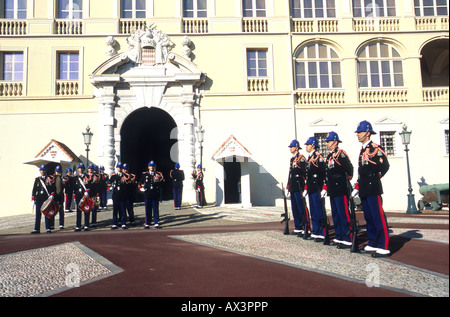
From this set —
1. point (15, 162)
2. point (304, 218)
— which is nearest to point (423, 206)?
point (304, 218)

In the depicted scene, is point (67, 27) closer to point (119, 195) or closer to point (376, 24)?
point (119, 195)

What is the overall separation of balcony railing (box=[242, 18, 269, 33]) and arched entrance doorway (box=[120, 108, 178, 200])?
713 centimetres

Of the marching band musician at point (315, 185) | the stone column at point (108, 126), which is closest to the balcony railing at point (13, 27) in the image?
the stone column at point (108, 126)

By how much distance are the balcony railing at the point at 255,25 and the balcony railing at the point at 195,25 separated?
235cm

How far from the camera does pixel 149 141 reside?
24.5 metres

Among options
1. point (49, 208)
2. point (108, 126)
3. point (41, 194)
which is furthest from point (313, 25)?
point (49, 208)

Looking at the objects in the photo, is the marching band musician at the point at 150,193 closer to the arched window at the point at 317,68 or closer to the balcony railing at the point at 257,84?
the balcony railing at the point at 257,84

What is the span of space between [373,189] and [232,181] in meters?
12.6

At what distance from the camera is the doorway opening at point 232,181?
17875mm

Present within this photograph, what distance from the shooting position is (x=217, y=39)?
20.3m

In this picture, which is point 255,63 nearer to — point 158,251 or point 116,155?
point 116,155
